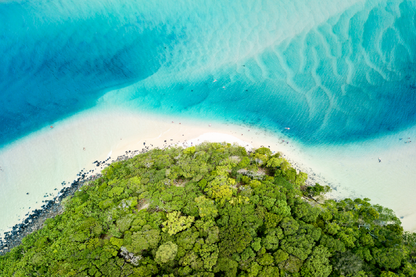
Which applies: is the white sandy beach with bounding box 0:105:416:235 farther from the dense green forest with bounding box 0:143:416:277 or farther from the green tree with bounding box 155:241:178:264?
the green tree with bounding box 155:241:178:264

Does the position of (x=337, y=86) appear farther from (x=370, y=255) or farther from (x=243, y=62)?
(x=370, y=255)

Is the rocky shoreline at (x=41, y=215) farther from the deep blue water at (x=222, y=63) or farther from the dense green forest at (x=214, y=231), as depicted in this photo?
the deep blue water at (x=222, y=63)

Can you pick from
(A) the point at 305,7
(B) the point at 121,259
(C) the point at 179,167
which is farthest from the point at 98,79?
(A) the point at 305,7

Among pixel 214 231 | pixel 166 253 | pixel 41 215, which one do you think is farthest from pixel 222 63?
pixel 41 215

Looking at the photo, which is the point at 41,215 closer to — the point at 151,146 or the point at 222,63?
the point at 151,146

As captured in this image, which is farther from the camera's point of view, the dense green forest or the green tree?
the green tree

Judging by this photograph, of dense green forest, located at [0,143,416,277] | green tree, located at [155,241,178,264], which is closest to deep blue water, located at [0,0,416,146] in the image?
dense green forest, located at [0,143,416,277]

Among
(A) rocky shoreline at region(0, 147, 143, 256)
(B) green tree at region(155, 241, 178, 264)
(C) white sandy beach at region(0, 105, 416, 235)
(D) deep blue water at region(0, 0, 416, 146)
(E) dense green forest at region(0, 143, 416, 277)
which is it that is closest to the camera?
(E) dense green forest at region(0, 143, 416, 277)
